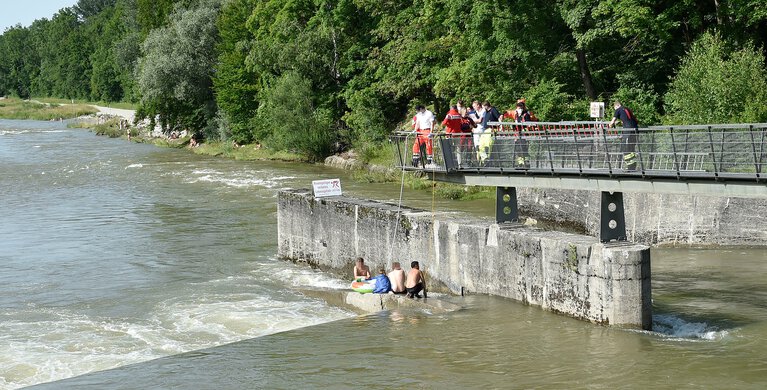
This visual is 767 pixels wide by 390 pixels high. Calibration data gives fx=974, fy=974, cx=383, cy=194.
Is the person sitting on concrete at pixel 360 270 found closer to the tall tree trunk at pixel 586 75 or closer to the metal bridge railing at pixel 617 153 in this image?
the metal bridge railing at pixel 617 153

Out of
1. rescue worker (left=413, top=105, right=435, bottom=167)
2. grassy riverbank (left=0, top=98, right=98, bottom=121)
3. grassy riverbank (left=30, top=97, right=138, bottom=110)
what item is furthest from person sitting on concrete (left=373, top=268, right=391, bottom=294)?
grassy riverbank (left=0, top=98, right=98, bottom=121)

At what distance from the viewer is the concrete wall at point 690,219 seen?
26.0 meters

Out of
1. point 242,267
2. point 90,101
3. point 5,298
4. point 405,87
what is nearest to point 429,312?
point 242,267

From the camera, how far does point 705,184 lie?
17453 millimetres

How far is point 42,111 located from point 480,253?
443ft

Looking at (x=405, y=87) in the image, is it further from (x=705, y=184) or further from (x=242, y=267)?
(x=705, y=184)

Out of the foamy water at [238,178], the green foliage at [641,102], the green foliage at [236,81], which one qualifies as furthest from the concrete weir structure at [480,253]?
the green foliage at [236,81]

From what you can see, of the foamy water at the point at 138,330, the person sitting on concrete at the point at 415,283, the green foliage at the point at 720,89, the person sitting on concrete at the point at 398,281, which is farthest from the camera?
the green foliage at the point at 720,89

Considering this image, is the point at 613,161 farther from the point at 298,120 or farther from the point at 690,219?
the point at 298,120

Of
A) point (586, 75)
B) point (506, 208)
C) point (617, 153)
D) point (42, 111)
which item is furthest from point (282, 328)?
point (42, 111)

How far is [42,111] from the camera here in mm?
144875

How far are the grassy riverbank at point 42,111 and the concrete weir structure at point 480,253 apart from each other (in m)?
112

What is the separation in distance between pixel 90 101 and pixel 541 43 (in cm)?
13398

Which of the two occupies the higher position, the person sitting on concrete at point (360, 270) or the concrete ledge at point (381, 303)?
the person sitting on concrete at point (360, 270)
